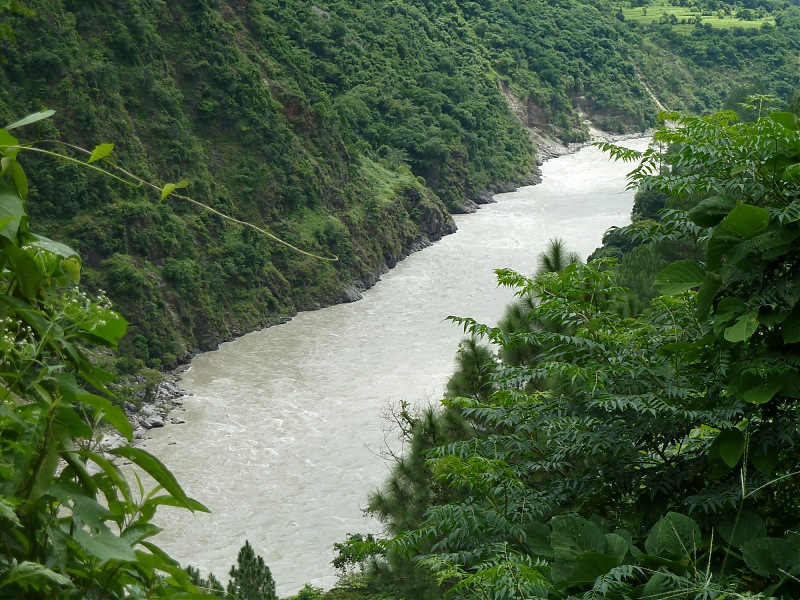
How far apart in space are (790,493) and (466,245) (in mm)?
32174

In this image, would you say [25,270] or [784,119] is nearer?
[25,270]

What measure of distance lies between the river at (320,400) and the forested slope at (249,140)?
164 cm

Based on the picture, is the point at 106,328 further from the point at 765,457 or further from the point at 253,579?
the point at 253,579

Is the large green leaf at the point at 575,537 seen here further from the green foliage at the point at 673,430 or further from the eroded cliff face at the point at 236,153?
the eroded cliff face at the point at 236,153

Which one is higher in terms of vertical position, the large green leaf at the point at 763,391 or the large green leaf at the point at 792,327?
the large green leaf at the point at 792,327

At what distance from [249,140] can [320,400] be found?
12880 millimetres

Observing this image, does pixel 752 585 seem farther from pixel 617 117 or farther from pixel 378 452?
pixel 617 117

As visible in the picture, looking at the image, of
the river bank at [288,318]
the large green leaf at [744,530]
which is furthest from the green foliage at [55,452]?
the river bank at [288,318]

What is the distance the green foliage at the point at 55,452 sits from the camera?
94cm

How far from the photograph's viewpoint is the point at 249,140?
1262 inches

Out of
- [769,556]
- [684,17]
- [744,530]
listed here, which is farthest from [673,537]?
[684,17]

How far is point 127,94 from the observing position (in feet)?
95.9

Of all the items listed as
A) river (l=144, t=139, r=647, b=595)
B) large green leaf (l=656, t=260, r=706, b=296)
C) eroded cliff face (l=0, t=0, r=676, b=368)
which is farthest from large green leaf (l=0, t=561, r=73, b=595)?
eroded cliff face (l=0, t=0, r=676, b=368)

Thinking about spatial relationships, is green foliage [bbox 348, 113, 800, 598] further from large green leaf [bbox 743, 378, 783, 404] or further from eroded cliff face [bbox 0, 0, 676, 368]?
eroded cliff face [bbox 0, 0, 676, 368]
